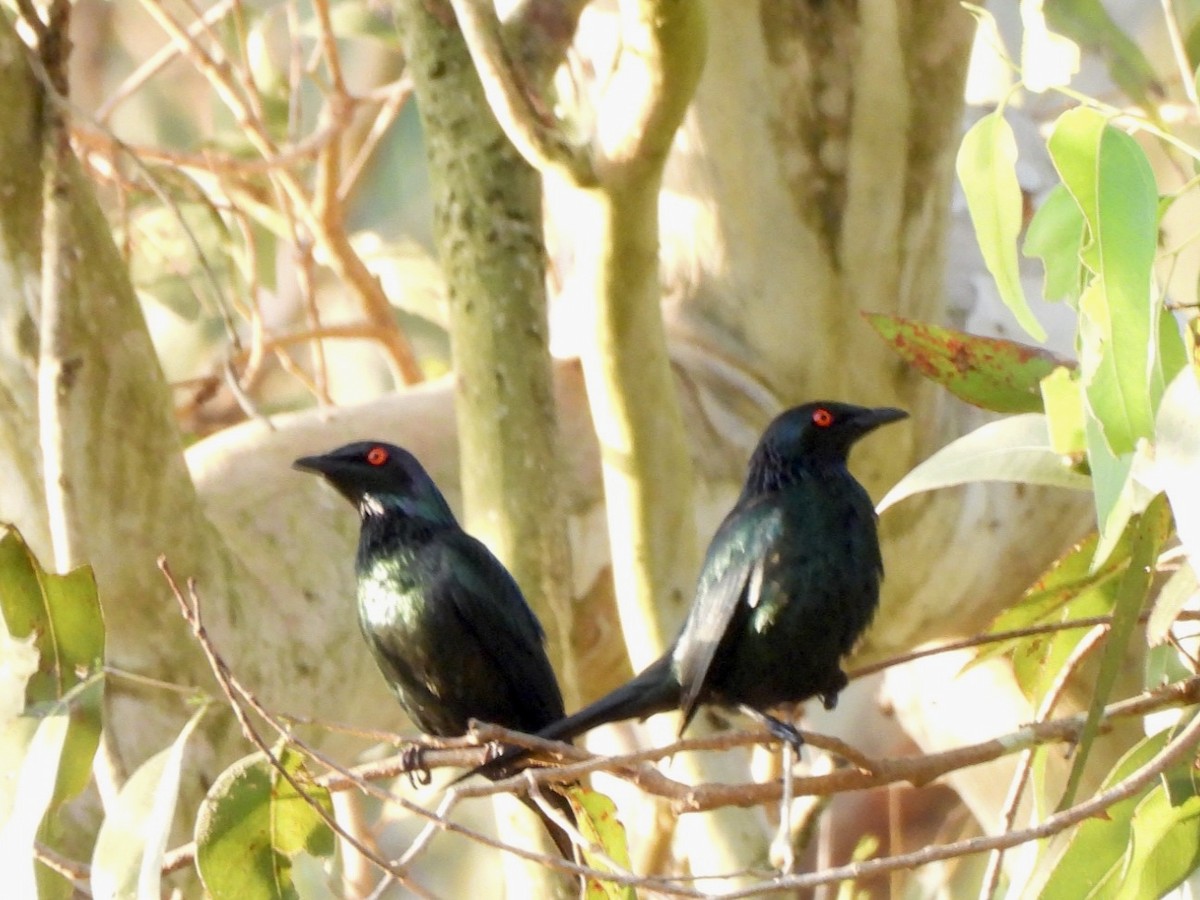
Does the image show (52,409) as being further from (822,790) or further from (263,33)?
(263,33)

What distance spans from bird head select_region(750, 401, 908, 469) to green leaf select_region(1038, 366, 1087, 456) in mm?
551

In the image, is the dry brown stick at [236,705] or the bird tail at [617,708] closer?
the dry brown stick at [236,705]

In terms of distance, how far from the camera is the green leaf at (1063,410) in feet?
4.63

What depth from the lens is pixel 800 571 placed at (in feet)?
6.13

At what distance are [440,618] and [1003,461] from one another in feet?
2.42

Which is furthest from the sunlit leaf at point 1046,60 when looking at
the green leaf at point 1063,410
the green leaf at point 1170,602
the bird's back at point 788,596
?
the bird's back at point 788,596

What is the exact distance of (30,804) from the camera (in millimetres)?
1452

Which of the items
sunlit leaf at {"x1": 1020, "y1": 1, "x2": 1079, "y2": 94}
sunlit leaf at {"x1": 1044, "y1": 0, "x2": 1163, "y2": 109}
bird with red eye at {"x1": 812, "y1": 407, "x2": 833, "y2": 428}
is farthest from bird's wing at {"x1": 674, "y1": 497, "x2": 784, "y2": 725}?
sunlit leaf at {"x1": 1044, "y1": 0, "x2": 1163, "y2": 109}

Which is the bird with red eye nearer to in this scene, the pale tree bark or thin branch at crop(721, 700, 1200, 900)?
the pale tree bark

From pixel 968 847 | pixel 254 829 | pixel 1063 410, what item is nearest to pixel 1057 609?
pixel 1063 410

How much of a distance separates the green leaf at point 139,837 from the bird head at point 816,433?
2.85ft

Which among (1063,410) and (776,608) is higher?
(1063,410)

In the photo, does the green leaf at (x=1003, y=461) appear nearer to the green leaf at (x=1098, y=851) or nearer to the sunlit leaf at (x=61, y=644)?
the green leaf at (x=1098, y=851)

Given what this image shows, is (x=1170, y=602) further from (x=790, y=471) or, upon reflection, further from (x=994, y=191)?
(x=790, y=471)
